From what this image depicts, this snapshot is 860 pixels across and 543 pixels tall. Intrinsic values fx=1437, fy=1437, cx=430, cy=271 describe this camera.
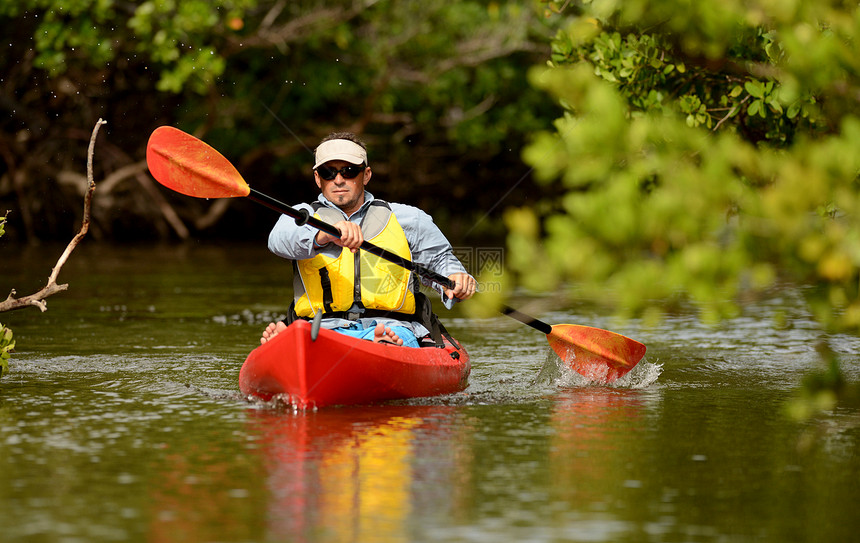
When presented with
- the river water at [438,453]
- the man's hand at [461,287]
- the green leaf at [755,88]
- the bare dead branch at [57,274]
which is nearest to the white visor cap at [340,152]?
the man's hand at [461,287]

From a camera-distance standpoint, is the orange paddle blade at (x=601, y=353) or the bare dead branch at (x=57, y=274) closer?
the bare dead branch at (x=57, y=274)

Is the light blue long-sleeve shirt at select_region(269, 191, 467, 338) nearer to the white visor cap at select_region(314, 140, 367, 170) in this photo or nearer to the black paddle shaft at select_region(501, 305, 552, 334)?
the white visor cap at select_region(314, 140, 367, 170)

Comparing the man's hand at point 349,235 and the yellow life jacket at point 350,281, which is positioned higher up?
the man's hand at point 349,235

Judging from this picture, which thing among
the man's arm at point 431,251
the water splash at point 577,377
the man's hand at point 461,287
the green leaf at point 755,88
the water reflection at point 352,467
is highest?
the green leaf at point 755,88

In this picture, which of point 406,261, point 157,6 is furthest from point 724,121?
point 157,6

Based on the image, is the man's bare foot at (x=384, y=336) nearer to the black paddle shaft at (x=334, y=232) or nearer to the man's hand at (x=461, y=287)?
the black paddle shaft at (x=334, y=232)

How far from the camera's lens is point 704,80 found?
884 centimetres

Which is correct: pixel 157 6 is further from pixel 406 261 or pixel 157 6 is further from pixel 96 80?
pixel 406 261

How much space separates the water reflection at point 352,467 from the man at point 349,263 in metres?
0.58

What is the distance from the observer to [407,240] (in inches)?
317

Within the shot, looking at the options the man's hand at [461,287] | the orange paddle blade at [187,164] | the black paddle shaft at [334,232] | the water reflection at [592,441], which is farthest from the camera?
the orange paddle blade at [187,164]

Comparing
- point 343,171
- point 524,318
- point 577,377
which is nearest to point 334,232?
point 343,171

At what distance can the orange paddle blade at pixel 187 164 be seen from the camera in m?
8.15

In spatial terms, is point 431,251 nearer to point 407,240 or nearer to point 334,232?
point 407,240
